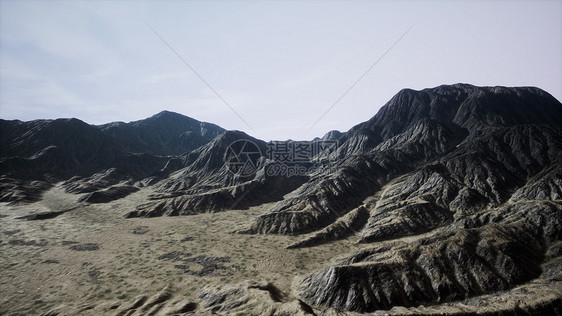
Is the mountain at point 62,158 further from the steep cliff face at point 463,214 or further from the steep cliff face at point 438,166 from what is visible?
the steep cliff face at point 463,214

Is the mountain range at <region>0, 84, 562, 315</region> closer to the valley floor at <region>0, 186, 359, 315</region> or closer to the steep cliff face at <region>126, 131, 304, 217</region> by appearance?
the steep cliff face at <region>126, 131, 304, 217</region>

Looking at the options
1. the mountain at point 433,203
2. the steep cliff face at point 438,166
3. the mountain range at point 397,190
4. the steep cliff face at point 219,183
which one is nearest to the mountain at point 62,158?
the mountain range at point 397,190

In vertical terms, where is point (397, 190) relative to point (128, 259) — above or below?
above

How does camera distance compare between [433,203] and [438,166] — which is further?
[438,166]

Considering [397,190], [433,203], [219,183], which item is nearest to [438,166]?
[397,190]

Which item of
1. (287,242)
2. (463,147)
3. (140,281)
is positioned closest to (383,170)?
(463,147)

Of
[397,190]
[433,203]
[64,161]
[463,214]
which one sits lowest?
[463,214]

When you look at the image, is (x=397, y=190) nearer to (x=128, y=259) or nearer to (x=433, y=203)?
(x=433, y=203)

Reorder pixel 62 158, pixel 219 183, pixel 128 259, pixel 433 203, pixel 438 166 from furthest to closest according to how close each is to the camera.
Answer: pixel 62 158, pixel 219 183, pixel 438 166, pixel 433 203, pixel 128 259

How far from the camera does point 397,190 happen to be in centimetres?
6588

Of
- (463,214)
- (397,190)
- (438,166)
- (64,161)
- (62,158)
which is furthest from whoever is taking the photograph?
(62,158)

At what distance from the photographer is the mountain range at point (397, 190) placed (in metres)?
26.6

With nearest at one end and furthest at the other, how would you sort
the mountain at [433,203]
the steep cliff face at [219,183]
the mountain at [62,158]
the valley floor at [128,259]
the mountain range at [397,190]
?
the mountain range at [397,190] → the mountain at [433,203] → the valley floor at [128,259] → the steep cliff face at [219,183] → the mountain at [62,158]

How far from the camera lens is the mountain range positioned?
2660 centimetres
